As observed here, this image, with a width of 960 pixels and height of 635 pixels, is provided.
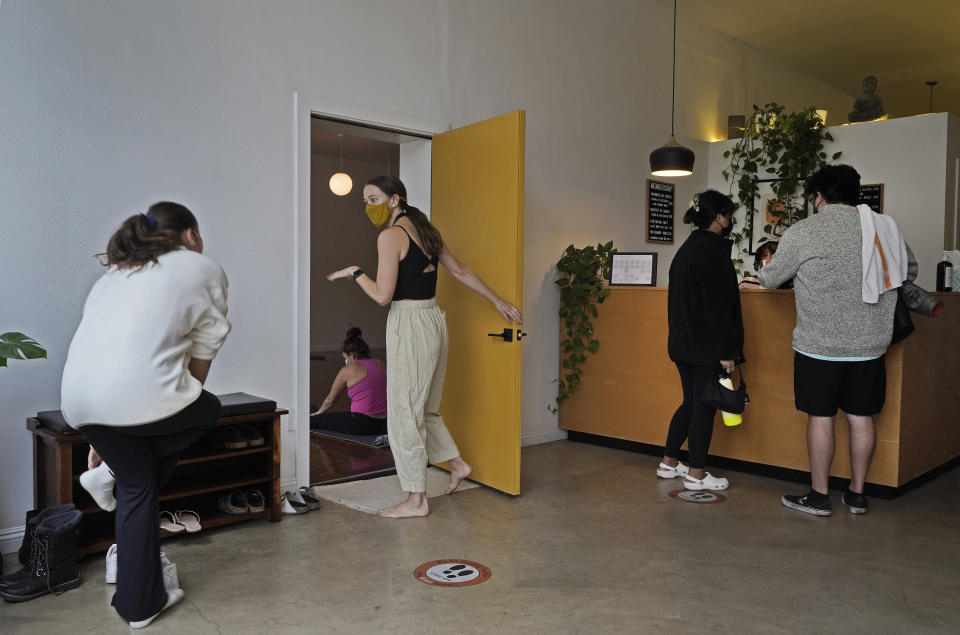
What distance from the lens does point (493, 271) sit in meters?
3.81

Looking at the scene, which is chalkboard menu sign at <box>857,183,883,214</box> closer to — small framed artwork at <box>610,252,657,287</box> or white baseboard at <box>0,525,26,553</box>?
small framed artwork at <box>610,252,657,287</box>

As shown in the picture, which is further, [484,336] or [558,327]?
[558,327]

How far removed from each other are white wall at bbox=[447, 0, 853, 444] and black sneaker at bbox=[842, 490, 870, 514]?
2.04 meters

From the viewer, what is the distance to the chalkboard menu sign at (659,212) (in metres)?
5.91

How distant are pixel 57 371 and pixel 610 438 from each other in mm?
3268

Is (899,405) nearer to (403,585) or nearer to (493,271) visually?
(493,271)

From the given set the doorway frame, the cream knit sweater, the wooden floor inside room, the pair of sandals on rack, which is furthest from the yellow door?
the cream knit sweater

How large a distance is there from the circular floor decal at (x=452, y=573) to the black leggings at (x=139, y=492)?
91 centimetres

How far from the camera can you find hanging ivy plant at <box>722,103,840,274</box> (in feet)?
20.0

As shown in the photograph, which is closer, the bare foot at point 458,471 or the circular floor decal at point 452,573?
the circular floor decal at point 452,573

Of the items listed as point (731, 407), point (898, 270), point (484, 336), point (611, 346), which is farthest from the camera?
point (611, 346)

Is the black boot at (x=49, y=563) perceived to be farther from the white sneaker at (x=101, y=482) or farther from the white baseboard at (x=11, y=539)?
the white baseboard at (x=11, y=539)

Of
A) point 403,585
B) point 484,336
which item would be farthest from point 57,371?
point 484,336

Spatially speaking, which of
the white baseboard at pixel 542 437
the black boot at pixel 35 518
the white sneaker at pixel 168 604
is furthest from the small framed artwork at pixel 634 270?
the black boot at pixel 35 518
